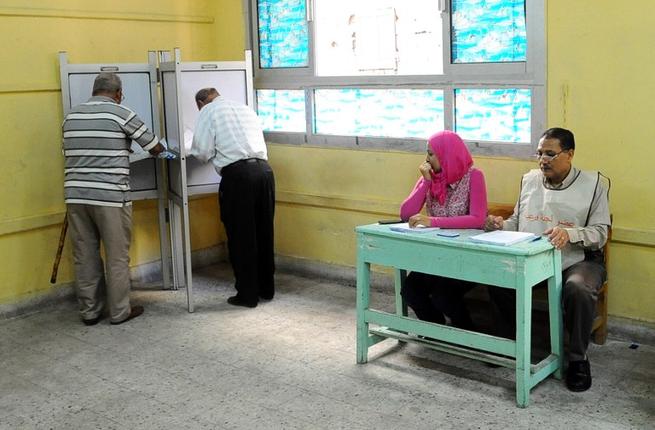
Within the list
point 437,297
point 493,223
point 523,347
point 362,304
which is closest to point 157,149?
point 362,304

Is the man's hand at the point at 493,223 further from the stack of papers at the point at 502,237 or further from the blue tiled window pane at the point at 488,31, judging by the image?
the blue tiled window pane at the point at 488,31

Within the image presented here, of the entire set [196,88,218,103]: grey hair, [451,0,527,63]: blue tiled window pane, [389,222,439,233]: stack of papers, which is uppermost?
[451,0,527,63]: blue tiled window pane

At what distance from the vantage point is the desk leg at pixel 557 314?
12.3 feet

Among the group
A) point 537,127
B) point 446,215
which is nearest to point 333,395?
point 446,215

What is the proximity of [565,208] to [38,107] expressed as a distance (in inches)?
130

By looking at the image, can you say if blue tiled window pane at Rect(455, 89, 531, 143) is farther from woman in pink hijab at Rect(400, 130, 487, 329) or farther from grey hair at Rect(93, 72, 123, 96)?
grey hair at Rect(93, 72, 123, 96)

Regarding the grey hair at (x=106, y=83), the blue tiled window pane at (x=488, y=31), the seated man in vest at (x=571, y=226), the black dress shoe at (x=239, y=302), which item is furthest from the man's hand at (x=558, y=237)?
the grey hair at (x=106, y=83)

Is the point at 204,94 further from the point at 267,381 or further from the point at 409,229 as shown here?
the point at 267,381

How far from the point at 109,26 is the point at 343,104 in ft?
5.50

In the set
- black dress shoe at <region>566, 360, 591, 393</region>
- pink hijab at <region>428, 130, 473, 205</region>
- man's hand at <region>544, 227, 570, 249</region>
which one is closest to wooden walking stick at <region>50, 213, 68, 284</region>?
pink hijab at <region>428, 130, 473, 205</region>

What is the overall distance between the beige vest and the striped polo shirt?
2316 millimetres

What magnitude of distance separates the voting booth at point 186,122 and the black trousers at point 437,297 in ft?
5.18

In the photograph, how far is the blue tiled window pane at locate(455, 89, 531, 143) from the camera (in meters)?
4.66

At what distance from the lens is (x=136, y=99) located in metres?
5.36
